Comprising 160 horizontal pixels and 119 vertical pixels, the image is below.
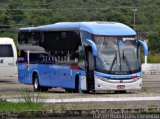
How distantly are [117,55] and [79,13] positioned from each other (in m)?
51.9

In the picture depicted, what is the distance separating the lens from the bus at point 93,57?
28062 mm

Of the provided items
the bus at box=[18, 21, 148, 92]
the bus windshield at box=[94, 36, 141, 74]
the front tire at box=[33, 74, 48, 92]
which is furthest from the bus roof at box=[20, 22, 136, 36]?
the front tire at box=[33, 74, 48, 92]

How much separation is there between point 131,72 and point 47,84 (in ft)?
18.3

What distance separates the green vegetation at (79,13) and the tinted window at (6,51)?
103 ft

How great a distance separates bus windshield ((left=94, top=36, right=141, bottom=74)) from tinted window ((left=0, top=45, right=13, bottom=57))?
16.4 metres

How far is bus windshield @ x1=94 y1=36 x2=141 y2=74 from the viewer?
28.1 meters

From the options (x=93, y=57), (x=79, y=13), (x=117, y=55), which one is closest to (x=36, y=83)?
(x=93, y=57)

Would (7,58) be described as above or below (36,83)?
below

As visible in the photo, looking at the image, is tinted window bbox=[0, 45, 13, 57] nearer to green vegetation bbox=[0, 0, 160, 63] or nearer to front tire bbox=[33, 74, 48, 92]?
front tire bbox=[33, 74, 48, 92]

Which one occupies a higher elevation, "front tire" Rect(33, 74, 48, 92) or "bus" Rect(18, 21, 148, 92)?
"bus" Rect(18, 21, 148, 92)

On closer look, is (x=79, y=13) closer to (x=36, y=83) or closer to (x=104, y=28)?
(x=36, y=83)

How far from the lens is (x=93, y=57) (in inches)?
1107

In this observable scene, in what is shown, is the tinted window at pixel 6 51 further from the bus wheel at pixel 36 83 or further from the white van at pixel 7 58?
the bus wheel at pixel 36 83

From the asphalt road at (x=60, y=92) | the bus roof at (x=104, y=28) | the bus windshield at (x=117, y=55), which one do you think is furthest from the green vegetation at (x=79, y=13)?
the bus windshield at (x=117, y=55)
